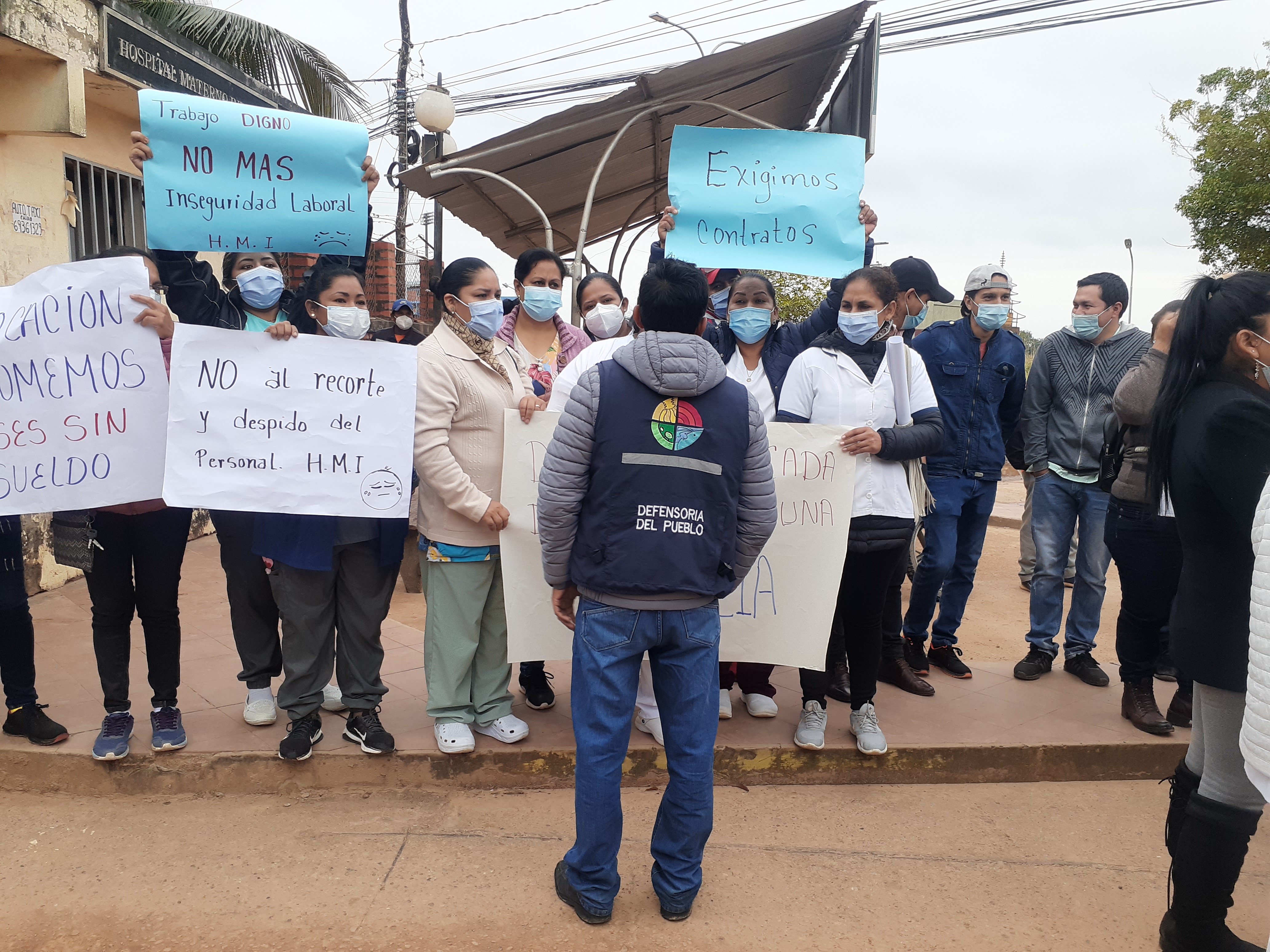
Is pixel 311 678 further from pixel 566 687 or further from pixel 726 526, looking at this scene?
pixel 726 526

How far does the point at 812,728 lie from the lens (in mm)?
3801

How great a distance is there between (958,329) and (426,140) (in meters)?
10.2

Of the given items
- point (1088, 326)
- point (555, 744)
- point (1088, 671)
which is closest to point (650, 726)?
point (555, 744)

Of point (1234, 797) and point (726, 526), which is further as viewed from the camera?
point (726, 526)

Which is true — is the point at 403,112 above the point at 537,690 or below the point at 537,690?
above

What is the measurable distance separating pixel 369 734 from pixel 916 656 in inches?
109

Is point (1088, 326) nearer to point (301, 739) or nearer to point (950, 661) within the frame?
point (950, 661)

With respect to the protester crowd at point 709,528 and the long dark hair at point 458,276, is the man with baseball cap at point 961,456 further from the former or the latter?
the long dark hair at point 458,276

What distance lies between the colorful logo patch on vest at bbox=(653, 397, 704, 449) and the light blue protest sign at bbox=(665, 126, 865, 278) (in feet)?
5.09

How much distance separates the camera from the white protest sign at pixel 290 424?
10.9 ft

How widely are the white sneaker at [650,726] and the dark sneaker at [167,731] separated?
181 centimetres

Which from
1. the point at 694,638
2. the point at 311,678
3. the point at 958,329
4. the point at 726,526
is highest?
the point at 958,329

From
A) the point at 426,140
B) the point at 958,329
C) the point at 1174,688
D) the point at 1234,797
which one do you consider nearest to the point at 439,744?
the point at 1234,797

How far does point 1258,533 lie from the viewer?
209 cm
